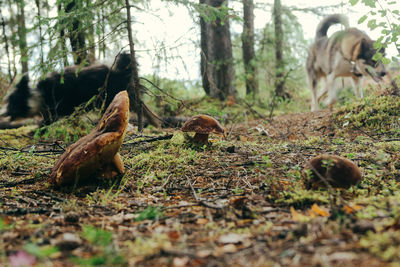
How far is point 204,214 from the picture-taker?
1942 millimetres

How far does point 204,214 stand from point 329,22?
353 inches

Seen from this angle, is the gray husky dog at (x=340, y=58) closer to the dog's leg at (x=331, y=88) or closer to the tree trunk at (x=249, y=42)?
the dog's leg at (x=331, y=88)

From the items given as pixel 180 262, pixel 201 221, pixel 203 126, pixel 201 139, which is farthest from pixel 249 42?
pixel 180 262

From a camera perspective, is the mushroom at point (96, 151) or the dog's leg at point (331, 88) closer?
the mushroom at point (96, 151)

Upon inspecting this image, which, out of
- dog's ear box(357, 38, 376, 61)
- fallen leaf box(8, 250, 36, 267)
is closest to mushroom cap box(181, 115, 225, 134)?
fallen leaf box(8, 250, 36, 267)

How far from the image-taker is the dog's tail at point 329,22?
8.02 meters

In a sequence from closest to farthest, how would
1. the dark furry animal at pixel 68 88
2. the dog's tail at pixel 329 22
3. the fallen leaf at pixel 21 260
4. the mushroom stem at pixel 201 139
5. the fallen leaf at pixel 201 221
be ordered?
the fallen leaf at pixel 21 260, the fallen leaf at pixel 201 221, the mushroom stem at pixel 201 139, the dark furry animal at pixel 68 88, the dog's tail at pixel 329 22

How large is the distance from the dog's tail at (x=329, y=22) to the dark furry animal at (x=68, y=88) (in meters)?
6.48

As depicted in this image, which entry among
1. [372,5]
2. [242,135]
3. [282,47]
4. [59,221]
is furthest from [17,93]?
[282,47]

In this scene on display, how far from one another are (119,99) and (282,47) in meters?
9.09

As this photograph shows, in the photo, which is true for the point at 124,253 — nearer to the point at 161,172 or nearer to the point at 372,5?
the point at 161,172

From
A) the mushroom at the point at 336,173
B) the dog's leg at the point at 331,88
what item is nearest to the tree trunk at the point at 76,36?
the mushroom at the point at 336,173

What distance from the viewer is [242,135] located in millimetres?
5703

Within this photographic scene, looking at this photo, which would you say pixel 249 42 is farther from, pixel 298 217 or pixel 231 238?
pixel 231 238
